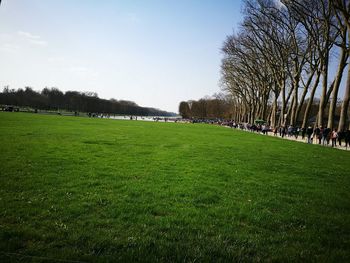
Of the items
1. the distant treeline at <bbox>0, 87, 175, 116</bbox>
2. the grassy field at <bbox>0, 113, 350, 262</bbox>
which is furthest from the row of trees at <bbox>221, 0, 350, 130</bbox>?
the distant treeline at <bbox>0, 87, 175, 116</bbox>

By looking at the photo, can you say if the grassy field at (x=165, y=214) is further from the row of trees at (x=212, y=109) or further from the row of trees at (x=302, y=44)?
the row of trees at (x=212, y=109)

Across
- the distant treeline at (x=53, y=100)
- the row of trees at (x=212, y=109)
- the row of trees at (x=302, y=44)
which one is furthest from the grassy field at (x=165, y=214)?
the row of trees at (x=212, y=109)

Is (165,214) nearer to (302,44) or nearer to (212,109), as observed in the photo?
(302,44)

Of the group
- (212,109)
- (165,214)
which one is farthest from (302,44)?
(212,109)

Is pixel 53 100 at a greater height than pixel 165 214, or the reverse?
pixel 53 100

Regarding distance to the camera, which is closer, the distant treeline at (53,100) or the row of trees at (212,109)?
the distant treeline at (53,100)

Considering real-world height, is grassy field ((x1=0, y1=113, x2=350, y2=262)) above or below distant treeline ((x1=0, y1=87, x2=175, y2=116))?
below

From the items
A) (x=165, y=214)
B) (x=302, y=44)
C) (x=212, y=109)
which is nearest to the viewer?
(x=165, y=214)

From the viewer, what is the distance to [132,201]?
6938mm

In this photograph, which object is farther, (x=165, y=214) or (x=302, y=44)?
(x=302, y=44)

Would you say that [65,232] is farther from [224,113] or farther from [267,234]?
[224,113]

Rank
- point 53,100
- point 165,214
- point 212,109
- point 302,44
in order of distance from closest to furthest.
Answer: point 165,214 → point 302,44 → point 53,100 → point 212,109

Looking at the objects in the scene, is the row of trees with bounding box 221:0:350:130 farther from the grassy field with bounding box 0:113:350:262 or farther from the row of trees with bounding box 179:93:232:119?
the row of trees with bounding box 179:93:232:119

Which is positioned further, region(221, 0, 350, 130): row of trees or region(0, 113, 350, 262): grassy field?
region(221, 0, 350, 130): row of trees
